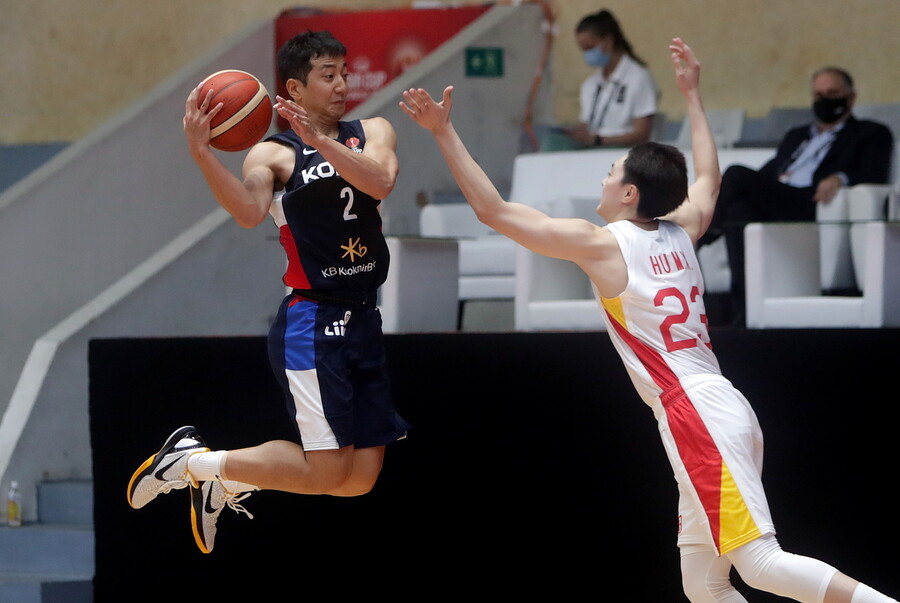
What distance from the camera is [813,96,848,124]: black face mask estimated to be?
6551 mm

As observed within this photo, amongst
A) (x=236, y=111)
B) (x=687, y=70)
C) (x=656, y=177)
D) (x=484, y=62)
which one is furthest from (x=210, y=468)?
(x=484, y=62)

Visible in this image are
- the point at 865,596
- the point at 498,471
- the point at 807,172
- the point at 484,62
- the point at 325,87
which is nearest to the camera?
the point at 865,596

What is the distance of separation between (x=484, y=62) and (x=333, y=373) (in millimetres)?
4919

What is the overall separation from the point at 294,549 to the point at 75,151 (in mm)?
3769

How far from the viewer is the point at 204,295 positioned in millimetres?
7066

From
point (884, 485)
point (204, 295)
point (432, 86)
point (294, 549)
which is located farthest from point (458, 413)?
point (432, 86)

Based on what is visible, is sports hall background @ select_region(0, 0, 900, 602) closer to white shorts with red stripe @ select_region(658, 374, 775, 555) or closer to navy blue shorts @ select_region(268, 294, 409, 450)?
navy blue shorts @ select_region(268, 294, 409, 450)

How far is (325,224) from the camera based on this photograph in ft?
13.2

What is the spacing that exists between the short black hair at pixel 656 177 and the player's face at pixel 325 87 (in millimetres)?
895

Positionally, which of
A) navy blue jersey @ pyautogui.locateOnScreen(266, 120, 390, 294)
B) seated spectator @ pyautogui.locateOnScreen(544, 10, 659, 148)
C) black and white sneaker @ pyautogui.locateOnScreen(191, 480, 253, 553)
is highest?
seated spectator @ pyautogui.locateOnScreen(544, 10, 659, 148)

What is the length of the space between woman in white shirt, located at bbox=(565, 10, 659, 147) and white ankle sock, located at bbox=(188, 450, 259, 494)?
407cm

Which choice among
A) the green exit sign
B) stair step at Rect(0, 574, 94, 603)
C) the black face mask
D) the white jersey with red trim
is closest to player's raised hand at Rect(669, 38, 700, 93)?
the white jersey with red trim

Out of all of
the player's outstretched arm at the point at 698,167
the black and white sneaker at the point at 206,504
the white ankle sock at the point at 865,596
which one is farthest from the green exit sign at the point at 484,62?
the white ankle sock at the point at 865,596

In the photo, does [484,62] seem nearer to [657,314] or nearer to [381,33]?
[381,33]
